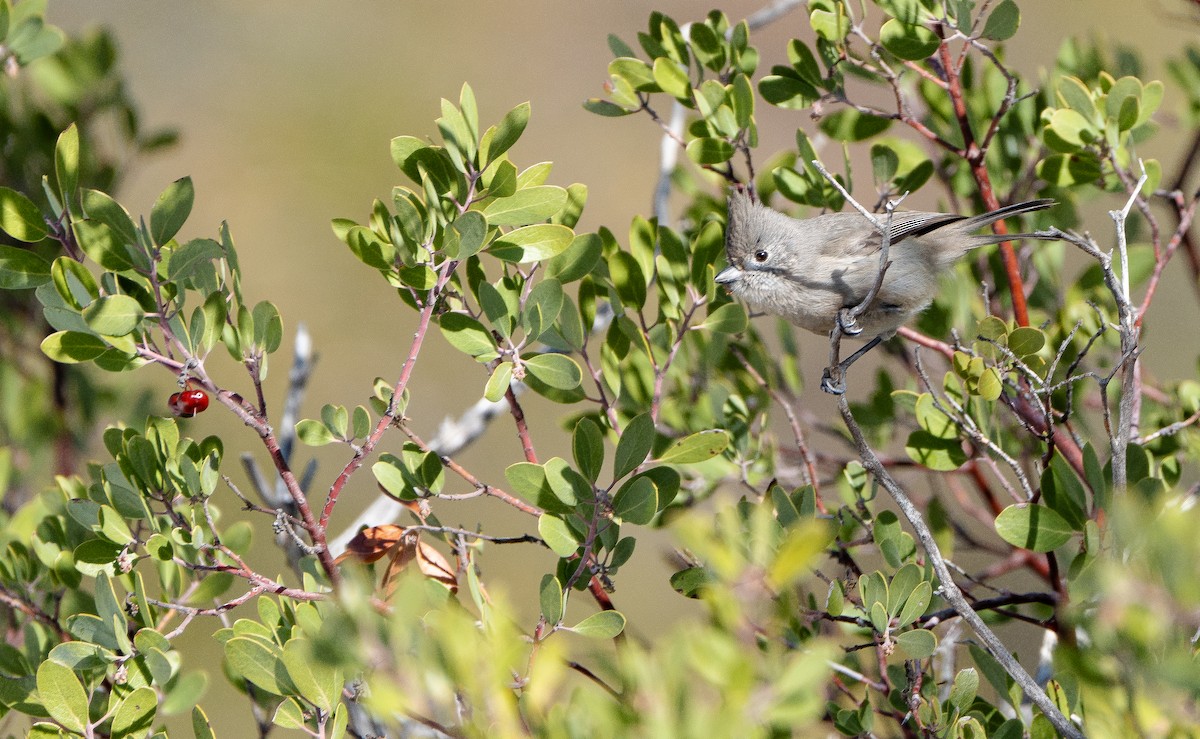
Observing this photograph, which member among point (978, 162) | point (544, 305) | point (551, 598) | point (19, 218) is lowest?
point (551, 598)

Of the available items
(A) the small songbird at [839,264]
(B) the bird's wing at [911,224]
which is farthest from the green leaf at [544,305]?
(B) the bird's wing at [911,224]

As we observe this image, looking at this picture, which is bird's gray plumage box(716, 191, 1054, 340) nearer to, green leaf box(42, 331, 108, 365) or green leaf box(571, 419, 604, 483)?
green leaf box(571, 419, 604, 483)

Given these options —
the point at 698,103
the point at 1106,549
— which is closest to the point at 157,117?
the point at 698,103

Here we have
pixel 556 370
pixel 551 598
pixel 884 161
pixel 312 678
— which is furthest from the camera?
pixel 884 161

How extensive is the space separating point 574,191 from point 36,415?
1892 mm

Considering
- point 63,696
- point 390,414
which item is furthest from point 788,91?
point 63,696

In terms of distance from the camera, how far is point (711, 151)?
7.44ft

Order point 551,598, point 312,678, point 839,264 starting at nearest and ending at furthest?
1. point 312,678
2. point 551,598
3. point 839,264

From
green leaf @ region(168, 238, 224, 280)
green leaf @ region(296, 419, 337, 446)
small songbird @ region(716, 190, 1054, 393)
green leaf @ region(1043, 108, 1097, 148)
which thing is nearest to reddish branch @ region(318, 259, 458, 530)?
green leaf @ region(296, 419, 337, 446)

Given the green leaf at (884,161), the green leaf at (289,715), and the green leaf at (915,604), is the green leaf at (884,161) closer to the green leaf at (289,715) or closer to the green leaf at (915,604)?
the green leaf at (915,604)

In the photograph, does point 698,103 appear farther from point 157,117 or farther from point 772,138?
point 157,117

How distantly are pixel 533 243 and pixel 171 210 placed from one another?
0.58 metres

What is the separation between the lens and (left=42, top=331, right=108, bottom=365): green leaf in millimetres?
1635

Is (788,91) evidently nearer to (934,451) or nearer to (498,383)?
(934,451)
